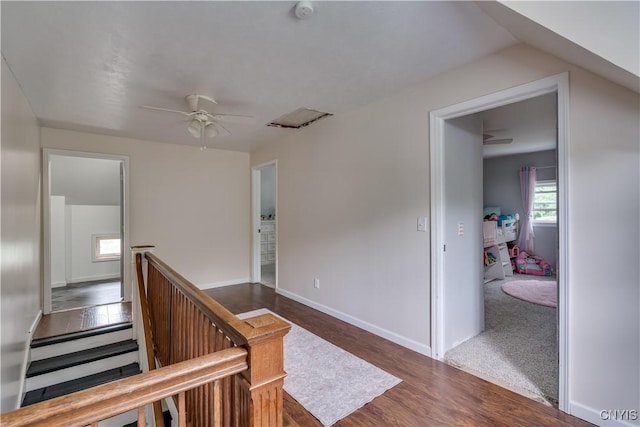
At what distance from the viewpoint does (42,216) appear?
3639 millimetres

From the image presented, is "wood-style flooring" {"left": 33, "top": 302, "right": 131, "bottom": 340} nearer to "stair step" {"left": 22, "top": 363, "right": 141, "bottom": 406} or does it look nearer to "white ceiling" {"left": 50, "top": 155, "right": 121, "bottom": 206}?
"stair step" {"left": 22, "top": 363, "right": 141, "bottom": 406}

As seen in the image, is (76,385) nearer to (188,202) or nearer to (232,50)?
(188,202)

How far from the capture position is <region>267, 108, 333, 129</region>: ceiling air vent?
3411 mm

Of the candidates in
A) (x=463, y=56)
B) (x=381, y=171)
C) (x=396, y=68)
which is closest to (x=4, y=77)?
(x=396, y=68)

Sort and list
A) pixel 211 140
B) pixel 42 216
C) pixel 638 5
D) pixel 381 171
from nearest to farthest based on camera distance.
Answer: pixel 638 5 < pixel 381 171 < pixel 42 216 < pixel 211 140

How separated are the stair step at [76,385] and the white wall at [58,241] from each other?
→ 3.43 meters

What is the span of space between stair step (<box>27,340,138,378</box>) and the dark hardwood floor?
6.90ft

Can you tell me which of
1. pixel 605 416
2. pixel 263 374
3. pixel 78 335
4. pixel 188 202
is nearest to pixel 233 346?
pixel 263 374

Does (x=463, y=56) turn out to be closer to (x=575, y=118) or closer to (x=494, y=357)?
(x=575, y=118)

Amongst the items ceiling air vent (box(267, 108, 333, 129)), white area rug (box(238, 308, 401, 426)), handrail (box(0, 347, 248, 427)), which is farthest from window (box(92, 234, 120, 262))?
handrail (box(0, 347, 248, 427))

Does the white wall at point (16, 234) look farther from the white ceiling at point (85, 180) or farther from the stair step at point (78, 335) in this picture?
the white ceiling at point (85, 180)

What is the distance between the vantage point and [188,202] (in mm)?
4789

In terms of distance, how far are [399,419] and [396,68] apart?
250 cm

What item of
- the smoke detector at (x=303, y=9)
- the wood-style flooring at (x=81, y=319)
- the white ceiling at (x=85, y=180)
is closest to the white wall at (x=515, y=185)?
Answer: the smoke detector at (x=303, y=9)
